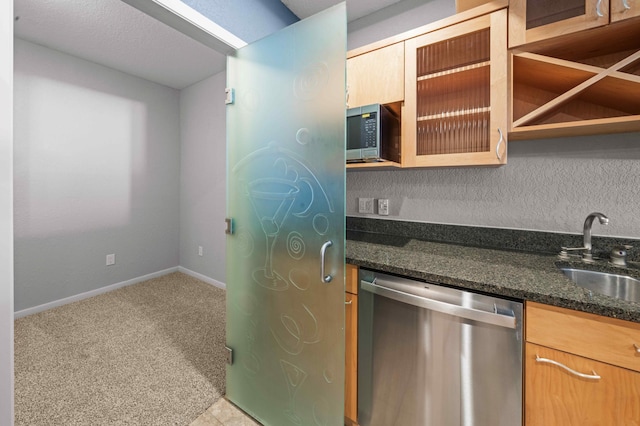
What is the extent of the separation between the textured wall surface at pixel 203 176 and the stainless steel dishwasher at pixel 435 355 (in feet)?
8.35

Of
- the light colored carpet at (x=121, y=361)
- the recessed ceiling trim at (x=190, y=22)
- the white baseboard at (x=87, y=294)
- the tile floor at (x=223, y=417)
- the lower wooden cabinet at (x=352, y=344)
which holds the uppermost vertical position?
the recessed ceiling trim at (x=190, y=22)

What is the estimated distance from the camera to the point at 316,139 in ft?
3.92

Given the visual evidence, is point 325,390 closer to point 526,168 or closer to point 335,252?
point 335,252

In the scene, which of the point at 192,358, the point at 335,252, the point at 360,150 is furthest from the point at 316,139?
the point at 192,358

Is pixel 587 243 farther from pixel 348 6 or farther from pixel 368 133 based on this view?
pixel 348 6

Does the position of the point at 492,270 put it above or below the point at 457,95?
below

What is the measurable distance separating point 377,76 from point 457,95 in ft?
1.59

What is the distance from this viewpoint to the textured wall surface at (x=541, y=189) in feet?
4.43

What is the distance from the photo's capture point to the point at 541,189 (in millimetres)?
1532

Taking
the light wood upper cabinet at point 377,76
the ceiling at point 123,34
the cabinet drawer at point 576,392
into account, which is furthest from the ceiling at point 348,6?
the cabinet drawer at point 576,392

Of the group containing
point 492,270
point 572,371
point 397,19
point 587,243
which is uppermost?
point 397,19

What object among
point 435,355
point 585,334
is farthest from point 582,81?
point 435,355

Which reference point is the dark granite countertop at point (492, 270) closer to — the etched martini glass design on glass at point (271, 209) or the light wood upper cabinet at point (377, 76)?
the etched martini glass design on glass at point (271, 209)

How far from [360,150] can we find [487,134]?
664 millimetres
